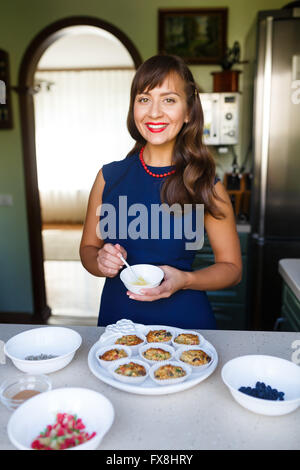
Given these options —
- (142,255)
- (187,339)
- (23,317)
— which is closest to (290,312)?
(142,255)

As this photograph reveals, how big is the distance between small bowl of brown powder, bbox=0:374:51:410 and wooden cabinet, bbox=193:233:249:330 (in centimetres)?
215

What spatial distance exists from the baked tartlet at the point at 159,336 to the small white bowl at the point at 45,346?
7.4 inches

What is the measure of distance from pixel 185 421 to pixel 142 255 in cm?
70

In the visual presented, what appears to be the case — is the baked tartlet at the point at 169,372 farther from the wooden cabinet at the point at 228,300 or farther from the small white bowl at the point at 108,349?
the wooden cabinet at the point at 228,300

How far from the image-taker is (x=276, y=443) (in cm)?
79

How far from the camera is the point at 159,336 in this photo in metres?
1.14

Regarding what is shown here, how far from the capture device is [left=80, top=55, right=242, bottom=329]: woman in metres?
1.36

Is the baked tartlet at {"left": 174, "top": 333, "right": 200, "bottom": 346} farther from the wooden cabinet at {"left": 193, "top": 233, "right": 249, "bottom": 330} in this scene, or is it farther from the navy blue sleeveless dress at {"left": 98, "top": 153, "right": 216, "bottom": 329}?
the wooden cabinet at {"left": 193, "top": 233, "right": 249, "bottom": 330}

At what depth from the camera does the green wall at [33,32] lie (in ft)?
10.3

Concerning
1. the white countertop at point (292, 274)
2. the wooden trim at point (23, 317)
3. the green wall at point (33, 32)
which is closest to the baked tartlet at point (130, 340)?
the white countertop at point (292, 274)

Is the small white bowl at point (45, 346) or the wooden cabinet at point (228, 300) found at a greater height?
the small white bowl at point (45, 346)

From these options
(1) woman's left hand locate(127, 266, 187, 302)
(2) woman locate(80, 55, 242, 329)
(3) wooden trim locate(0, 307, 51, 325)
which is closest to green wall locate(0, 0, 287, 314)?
(3) wooden trim locate(0, 307, 51, 325)

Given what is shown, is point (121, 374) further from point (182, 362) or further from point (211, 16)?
point (211, 16)

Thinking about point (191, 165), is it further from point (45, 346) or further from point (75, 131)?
point (75, 131)
